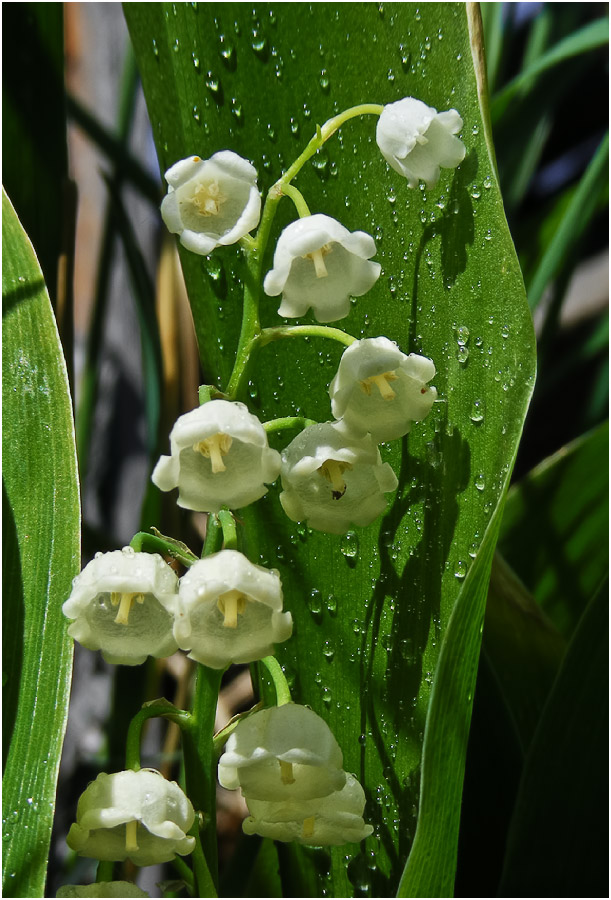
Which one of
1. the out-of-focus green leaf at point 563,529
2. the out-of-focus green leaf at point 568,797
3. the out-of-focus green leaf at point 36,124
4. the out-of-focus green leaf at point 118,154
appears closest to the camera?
the out-of-focus green leaf at point 568,797

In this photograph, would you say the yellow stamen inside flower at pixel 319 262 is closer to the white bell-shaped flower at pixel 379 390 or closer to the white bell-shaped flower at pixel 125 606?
the white bell-shaped flower at pixel 379 390

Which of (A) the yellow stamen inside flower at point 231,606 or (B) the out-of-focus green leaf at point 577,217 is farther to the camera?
(B) the out-of-focus green leaf at point 577,217

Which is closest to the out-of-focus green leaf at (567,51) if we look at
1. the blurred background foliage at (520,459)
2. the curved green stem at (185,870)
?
the blurred background foliage at (520,459)

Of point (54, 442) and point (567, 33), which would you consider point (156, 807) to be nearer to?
point (54, 442)

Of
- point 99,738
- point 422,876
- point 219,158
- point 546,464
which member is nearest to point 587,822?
point 422,876

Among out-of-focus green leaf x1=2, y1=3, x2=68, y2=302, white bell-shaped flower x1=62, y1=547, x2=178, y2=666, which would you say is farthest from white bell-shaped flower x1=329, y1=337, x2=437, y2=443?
out-of-focus green leaf x1=2, y1=3, x2=68, y2=302

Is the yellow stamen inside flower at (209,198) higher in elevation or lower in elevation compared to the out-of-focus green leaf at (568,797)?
higher
